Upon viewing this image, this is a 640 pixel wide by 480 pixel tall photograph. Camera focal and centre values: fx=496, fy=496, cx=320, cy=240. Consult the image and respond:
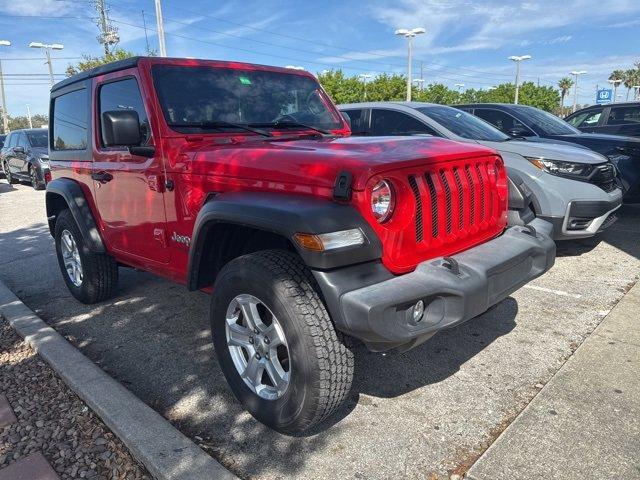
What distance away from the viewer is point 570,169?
17.0 feet

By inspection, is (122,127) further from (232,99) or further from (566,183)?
(566,183)

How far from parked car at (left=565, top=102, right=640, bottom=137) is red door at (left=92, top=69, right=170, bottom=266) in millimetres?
9260

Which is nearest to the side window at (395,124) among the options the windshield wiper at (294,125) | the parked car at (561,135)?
the parked car at (561,135)

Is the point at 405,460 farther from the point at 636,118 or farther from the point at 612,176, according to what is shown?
the point at 636,118

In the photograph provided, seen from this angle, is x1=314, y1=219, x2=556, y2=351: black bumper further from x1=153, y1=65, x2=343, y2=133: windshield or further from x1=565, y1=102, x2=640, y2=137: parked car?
x1=565, y1=102, x2=640, y2=137: parked car

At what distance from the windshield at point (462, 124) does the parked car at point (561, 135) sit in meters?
0.53

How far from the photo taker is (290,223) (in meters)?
2.14

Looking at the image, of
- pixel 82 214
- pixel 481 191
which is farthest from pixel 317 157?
pixel 82 214

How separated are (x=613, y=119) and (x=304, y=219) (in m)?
10.3

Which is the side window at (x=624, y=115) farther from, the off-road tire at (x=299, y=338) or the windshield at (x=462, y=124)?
the off-road tire at (x=299, y=338)

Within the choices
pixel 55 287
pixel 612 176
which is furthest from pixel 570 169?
pixel 55 287

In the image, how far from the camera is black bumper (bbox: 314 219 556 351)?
2.05 metres

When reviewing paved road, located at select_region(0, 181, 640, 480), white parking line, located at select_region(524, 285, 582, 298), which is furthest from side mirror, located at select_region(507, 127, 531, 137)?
white parking line, located at select_region(524, 285, 582, 298)

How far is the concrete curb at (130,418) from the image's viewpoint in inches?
87.9
